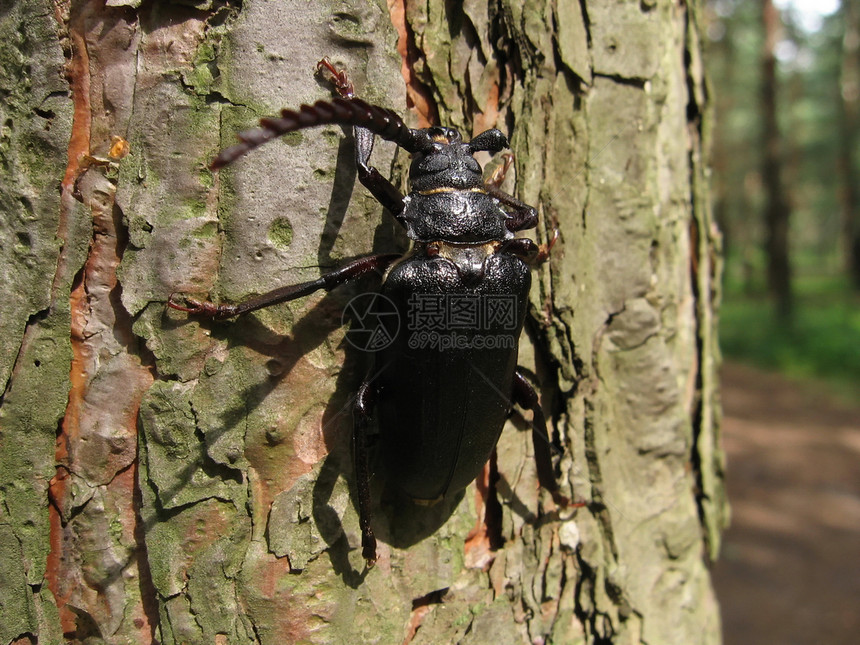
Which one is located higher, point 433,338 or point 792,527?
point 433,338

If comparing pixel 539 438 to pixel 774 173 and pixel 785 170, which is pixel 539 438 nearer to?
pixel 774 173

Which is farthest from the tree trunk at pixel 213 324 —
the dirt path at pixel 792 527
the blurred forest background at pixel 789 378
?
the dirt path at pixel 792 527

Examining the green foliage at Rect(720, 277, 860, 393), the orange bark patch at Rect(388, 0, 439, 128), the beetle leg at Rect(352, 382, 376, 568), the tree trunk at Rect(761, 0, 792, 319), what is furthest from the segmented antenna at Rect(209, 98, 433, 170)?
the tree trunk at Rect(761, 0, 792, 319)

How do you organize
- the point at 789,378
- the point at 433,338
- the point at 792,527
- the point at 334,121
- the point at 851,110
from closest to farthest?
the point at 334,121 < the point at 433,338 < the point at 792,527 < the point at 789,378 < the point at 851,110

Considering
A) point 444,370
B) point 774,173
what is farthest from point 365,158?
point 774,173

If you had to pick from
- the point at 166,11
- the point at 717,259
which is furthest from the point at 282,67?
the point at 717,259

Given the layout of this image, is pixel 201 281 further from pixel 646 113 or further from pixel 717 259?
pixel 717 259

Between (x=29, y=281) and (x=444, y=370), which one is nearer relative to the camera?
(x=29, y=281)
